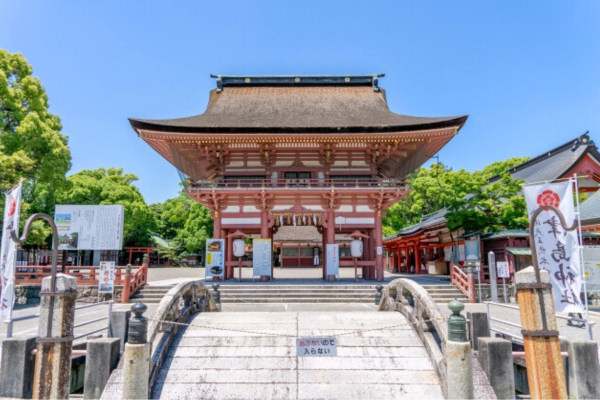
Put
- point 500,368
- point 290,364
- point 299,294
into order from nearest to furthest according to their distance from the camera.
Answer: point 500,368 < point 290,364 < point 299,294

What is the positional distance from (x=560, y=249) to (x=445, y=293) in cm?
749

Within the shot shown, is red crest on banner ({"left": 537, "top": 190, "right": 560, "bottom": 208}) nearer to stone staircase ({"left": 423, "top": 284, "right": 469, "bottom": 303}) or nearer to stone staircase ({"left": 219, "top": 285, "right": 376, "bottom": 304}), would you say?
stone staircase ({"left": 219, "top": 285, "right": 376, "bottom": 304})

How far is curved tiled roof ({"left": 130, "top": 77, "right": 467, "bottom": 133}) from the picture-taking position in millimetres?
15273

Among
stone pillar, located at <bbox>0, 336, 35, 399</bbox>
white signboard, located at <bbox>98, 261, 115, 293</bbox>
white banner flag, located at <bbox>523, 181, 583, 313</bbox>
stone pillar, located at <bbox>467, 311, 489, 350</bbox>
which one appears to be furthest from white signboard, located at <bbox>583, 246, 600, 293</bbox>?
white signboard, located at <bbox>98, 261, 115, 293</bbox>

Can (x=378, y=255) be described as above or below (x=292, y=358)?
above

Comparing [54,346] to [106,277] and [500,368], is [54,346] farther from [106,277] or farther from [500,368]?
[106,277]

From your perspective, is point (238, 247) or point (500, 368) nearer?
Result: point (500, 368)

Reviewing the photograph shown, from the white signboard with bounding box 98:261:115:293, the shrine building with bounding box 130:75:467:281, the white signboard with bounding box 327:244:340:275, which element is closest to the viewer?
the white signboard with bounding box 98:261:115:293

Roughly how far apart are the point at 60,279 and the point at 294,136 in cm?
1171

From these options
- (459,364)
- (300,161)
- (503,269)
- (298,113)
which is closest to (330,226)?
(300,161)

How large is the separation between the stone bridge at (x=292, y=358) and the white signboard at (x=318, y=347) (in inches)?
9.2

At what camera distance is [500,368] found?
518 cm

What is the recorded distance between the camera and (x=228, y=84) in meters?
22.0

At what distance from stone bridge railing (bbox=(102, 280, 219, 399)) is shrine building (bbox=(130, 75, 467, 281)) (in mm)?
8746
